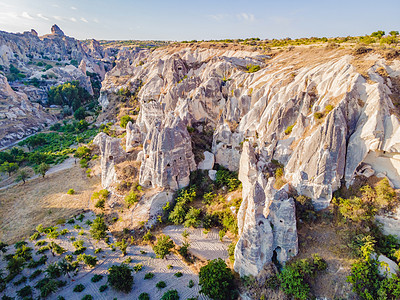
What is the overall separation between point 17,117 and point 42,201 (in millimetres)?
52155

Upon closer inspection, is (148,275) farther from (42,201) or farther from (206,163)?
(42,201)

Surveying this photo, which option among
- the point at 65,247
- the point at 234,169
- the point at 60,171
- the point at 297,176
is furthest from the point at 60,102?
the point at 297,176

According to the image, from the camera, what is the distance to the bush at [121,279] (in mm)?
20359


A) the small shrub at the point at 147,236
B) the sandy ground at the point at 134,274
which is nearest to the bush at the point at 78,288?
the sandy ground at the point at 134,274

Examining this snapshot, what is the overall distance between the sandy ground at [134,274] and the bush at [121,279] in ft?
2.29

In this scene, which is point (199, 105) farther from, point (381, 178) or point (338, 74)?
point (381, 178)

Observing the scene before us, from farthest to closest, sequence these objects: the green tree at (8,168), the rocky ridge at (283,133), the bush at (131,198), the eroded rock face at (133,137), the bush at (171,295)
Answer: the green tree at (8,168), the eroded rock face at (133,137), the bush at (131,198), the rocky ridge at (283,133), the bush at (171,295)

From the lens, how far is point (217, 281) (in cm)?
1895

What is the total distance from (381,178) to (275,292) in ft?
52.6

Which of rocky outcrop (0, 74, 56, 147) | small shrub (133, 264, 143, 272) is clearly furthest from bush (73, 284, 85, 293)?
rocky outcrop (0, 74, 56, 147)

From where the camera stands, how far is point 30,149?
5888cm

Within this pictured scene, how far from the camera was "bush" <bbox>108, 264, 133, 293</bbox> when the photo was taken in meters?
20.4

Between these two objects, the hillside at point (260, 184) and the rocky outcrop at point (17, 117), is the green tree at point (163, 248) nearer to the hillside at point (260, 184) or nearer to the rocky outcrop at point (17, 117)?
the hillside at point (260, 184)

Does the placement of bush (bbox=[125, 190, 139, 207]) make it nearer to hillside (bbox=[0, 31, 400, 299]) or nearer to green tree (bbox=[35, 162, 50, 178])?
hillside (bbox=[0, 31, 400, 299])
